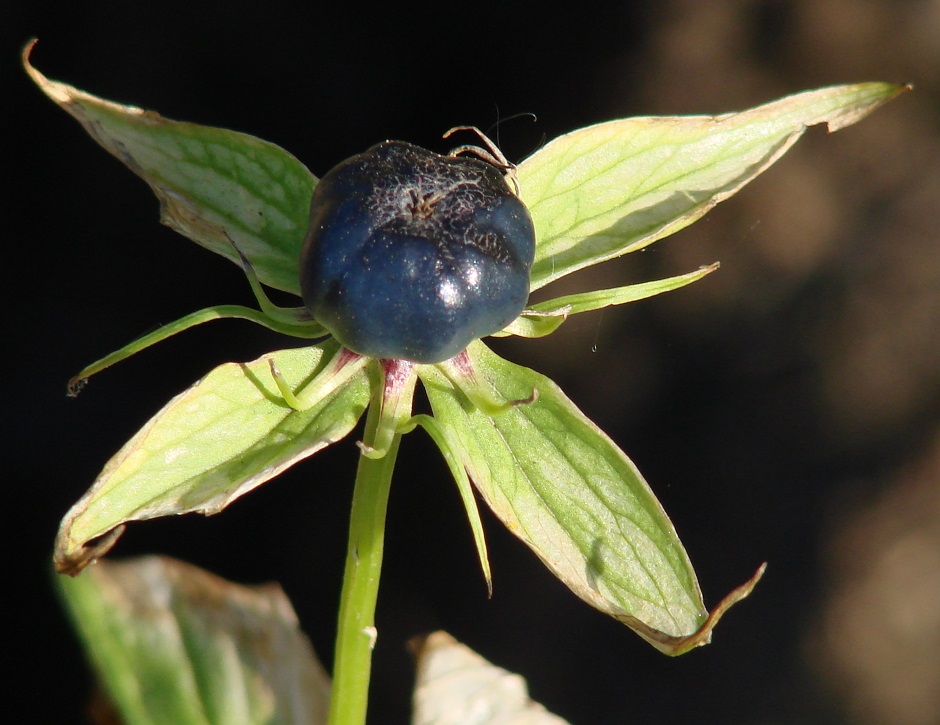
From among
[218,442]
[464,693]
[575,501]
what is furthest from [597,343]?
[218,442]

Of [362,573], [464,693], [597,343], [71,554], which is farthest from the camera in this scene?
[597,343]

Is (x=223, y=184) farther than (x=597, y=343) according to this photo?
No

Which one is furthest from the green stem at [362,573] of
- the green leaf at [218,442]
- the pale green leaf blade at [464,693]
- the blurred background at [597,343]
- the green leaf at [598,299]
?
the blurred background at [597,343]

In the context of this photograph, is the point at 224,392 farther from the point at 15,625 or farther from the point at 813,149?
the point at 813,149

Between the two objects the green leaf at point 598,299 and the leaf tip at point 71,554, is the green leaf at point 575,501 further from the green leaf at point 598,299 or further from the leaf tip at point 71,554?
the leaf tip at point 71,554

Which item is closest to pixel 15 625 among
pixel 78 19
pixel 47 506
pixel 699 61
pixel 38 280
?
pixel 47 506

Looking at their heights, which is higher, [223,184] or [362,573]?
[223,184]

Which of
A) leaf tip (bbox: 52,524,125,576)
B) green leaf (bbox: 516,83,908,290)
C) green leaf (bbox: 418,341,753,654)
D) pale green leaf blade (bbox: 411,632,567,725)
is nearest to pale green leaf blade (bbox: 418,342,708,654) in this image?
green leaf (bbox: 418,341,753,654)

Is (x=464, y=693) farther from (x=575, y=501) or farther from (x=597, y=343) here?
(x=597, y=343)
